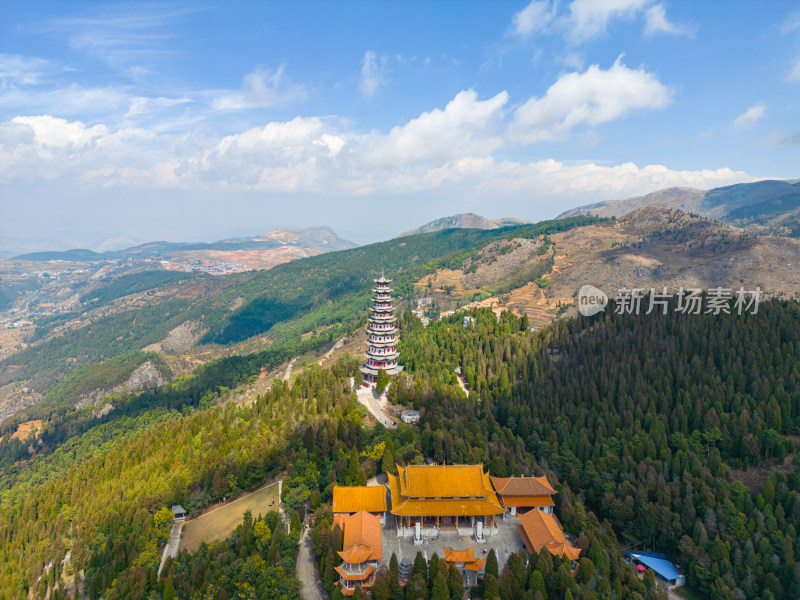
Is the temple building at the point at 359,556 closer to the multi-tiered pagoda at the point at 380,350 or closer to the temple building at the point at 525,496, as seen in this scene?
the temple building at the point at 525,496

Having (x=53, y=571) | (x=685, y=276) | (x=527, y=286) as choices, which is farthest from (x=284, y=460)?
(x=685, y=276)

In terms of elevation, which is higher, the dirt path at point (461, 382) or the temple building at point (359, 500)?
the temple building at point (359, 500)

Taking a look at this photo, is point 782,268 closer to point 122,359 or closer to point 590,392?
point 590,392

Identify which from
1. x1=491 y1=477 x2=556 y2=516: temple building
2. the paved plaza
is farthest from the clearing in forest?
x1=491 y1=477 x2=556 y2=516: temple building

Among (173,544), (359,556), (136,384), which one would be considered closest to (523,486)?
→ (359,556)

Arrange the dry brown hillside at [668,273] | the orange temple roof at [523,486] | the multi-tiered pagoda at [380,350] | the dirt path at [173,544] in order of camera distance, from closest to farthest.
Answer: the dirt path at [173,544] → the orange temple roof at [523,486] → the multi-tiered pagoda at [380,350] → the dry brown hillside at [668,273]

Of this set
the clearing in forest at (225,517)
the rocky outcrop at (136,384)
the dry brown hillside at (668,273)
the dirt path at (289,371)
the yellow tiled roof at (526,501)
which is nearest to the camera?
the yellow tiled roof at (526,501)

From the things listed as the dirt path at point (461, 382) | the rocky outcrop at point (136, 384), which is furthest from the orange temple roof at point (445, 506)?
the rocky outcrop at point (136, 384)
